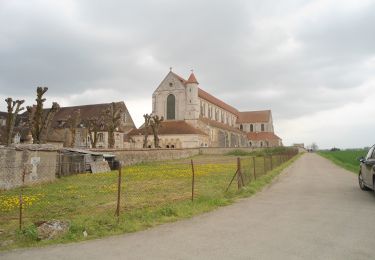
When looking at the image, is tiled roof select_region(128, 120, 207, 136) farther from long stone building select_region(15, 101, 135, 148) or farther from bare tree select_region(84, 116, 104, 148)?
bare tree select_region(84, 116, 104, 148)

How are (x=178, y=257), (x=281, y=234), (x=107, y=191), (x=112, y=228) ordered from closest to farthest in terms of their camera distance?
1. (x=178, y=257)
2. (x=281, y=234)
3. (x=112, y=228)
4. (x=107, y=191)

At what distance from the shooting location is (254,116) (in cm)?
11419

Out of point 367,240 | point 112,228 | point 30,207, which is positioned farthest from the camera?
point 30,207

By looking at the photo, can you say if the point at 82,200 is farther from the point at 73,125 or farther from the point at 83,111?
the point at 83,111

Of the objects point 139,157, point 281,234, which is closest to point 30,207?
point 281,234

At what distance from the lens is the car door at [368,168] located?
13.5 m

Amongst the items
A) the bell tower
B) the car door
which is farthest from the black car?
the bell tower

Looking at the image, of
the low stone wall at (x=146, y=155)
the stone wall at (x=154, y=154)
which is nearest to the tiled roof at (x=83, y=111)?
the stone wall at (x=154, y=154)

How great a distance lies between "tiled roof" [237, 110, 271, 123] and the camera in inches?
4419

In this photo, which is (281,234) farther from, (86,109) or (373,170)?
(86,109)

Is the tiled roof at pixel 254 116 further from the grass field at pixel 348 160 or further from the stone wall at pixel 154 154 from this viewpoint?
the stone wall at pixel 154 154

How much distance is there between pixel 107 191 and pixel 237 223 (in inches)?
349

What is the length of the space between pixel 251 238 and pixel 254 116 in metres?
109

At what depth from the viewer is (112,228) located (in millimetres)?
8688
